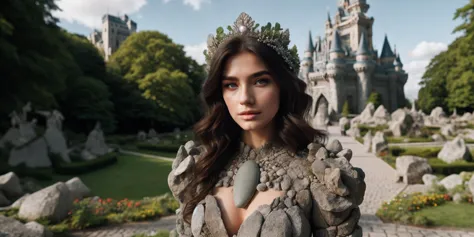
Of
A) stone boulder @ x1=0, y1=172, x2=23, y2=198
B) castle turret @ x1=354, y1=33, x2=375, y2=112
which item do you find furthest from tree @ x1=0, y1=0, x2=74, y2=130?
castle turret @ x1=354, y1=33, x2=375, y2=112

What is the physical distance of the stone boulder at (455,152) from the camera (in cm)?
1326

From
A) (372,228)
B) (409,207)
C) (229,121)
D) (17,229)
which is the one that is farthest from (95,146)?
(229,121)

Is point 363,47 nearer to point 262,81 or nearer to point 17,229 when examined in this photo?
point 17,229

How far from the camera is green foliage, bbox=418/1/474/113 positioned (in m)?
32.5

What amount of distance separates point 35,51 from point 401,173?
1590 cm

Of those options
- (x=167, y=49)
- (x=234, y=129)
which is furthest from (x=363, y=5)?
(x=234, y=129)

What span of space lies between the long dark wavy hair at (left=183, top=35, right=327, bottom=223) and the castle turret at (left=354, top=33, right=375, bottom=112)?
48.8 metres

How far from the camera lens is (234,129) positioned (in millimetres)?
2119

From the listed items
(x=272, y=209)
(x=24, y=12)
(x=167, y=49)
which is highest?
(x=167, y=49)

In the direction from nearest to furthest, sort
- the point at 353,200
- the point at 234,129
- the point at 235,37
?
the point at 353,200
the point at 235,37
the point at 234,129

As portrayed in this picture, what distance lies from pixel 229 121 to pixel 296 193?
2.20ft

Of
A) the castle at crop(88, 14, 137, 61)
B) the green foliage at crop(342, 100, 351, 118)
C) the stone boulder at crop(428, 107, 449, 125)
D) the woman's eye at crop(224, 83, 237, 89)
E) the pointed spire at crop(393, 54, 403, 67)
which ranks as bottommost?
the stone boulder at crop(428, 107, 449, 125)

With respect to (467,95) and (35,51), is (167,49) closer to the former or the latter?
(35,51)

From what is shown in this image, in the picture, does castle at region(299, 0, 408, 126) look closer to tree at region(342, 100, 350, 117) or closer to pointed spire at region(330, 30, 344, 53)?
pointed spire at region(330, 30, 344, 53)
